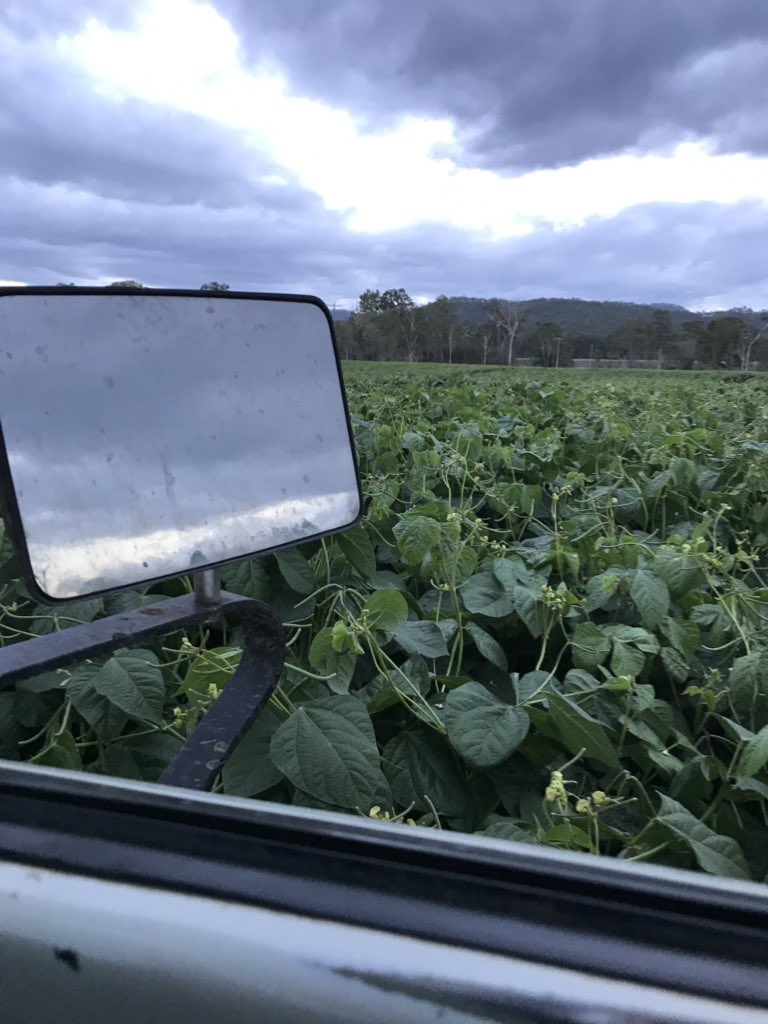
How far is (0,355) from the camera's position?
611mm

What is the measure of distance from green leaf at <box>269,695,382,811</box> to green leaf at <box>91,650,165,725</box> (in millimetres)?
208

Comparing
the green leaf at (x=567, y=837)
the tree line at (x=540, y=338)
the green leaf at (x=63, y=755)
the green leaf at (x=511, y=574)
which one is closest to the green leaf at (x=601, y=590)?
the green leaf at (x=511, y=574)

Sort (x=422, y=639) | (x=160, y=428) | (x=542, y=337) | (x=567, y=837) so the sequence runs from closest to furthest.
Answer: (x=160, y=428) → (x=567, y=837) → (x=422, y=639) → (x=542, y=337)

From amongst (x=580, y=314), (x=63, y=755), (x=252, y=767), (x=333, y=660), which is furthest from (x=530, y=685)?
(x=580, y=314)

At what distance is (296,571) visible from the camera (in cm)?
151

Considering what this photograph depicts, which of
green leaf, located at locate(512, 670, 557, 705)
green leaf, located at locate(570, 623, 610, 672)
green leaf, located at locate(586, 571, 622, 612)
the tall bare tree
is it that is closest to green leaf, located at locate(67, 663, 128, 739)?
green leaf, located at locate(512, 670, 557, 705)

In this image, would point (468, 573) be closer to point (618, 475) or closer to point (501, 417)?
point (618, 475)

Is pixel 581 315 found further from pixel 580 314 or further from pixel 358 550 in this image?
pixel 358 550

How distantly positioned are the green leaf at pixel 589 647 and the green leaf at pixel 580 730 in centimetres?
22

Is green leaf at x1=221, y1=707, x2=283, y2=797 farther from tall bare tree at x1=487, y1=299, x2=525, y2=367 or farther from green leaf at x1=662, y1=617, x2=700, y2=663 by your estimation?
tall bare tree at x1=487, y1=299, x2=525, y2=367

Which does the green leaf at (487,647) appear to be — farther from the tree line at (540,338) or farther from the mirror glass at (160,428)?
the tree line at (540,338)

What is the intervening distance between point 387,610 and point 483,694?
0.19 meters

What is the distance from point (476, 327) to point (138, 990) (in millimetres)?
37163

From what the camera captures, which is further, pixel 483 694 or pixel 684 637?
pixel 684 637
